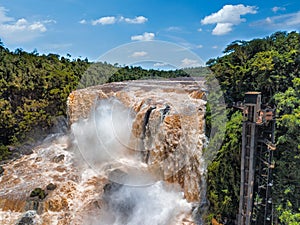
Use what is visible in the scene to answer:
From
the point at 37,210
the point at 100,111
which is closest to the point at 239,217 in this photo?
the point at 37,210

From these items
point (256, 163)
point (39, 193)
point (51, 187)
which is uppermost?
point (256, 163)

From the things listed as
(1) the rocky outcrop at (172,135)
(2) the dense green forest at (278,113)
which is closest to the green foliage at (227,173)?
(2) the dense green forest at (278,113)

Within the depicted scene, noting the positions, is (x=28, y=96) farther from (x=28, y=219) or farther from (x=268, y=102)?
(x=268, y=102)

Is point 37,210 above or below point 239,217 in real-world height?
below

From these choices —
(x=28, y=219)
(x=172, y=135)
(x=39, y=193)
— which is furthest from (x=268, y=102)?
(x=39, y=193)

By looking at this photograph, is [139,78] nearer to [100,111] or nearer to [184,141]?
[100,111]

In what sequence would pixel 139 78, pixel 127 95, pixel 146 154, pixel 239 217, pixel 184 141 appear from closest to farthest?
pixel 239 217 → pixel 184 141 → pixel 146 154 → pixel 127 95 → pixel 139 78
